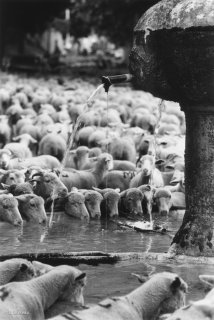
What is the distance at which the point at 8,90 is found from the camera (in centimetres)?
3278

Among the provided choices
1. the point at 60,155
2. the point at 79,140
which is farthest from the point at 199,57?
the point at 79,140

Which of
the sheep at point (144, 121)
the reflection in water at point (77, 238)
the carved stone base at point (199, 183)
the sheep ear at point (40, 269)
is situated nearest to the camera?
the sheep ear at point (40, 269)

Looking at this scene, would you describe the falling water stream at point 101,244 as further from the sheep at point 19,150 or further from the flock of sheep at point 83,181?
the sheep at point 19,150

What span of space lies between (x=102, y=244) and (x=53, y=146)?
830 centimetres

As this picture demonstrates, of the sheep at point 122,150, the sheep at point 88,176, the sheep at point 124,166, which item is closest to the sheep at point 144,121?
the sheep at point 122,150

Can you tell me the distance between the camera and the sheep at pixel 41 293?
7223 millimetres

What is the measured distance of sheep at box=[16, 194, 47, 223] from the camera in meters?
13.3

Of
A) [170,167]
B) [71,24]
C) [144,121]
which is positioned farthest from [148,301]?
[71,24]

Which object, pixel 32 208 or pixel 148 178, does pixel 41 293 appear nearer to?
pixel 32 208

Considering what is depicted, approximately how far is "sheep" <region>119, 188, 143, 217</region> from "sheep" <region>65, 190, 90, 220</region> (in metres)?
0.70

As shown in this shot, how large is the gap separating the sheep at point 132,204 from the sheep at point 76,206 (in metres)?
0.70

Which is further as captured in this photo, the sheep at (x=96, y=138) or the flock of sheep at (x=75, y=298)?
the sheep at (x=96, y=138)

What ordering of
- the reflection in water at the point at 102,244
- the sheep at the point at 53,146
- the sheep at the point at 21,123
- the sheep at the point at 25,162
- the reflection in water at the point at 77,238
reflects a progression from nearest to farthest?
the reflection in water at the point at 102,244 < the reflection in water at the point at 77,238 < the sheep at the point at 25,162 < the sheep at the point at 53,146 < the sheep at the point at 21,123

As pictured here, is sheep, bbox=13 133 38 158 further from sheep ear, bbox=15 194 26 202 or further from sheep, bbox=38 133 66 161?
sheep ear, bbox=15 194 26 202
